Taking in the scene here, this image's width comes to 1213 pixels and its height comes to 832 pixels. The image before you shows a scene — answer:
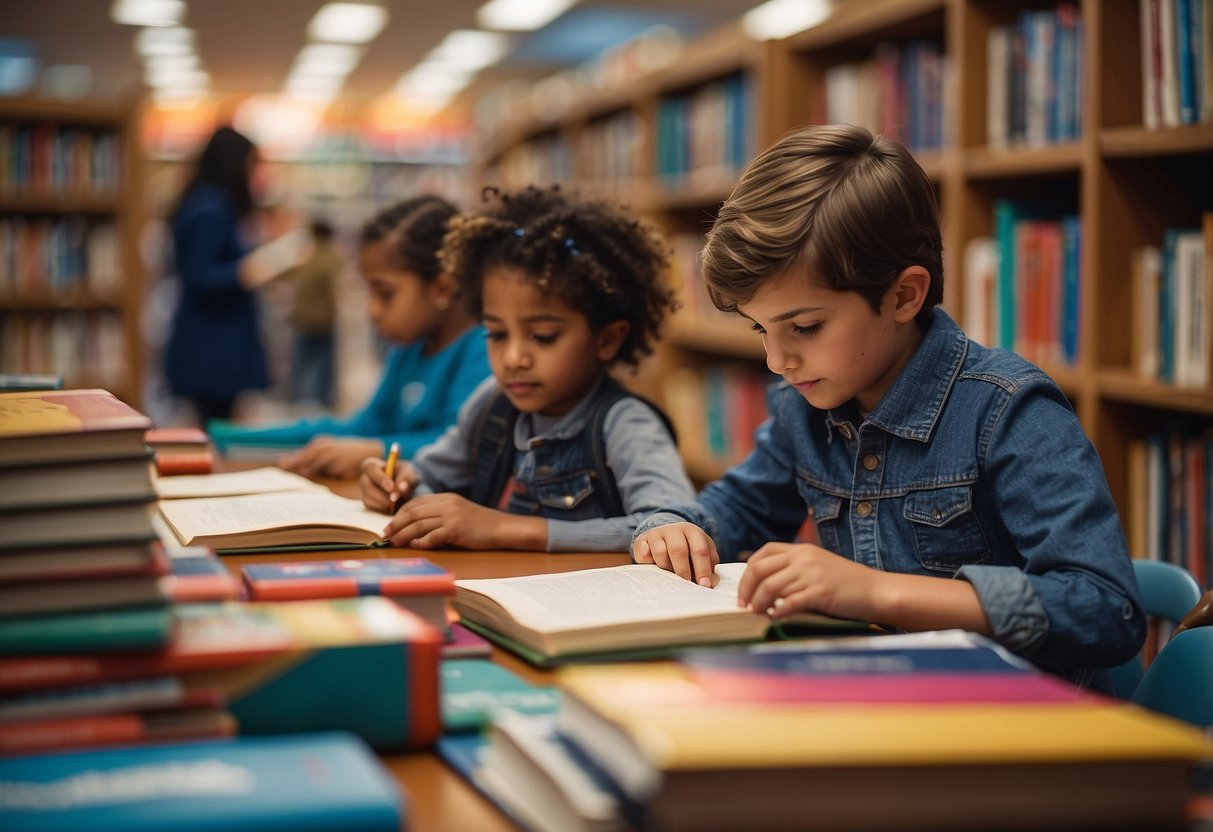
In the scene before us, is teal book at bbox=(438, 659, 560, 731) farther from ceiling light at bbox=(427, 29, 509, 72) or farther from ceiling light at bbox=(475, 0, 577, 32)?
ceiling light at bbox=(427, 29, 509, 72)

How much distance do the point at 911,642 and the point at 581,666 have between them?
260 millimetres

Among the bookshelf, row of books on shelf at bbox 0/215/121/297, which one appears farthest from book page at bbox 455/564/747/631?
row of books on shelf at bbox 0/215/121/297

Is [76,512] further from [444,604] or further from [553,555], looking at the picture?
[553,555]

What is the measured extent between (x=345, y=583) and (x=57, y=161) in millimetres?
5143

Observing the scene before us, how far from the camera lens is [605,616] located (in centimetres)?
98

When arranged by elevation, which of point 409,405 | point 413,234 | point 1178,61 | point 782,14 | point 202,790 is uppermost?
point 782,14

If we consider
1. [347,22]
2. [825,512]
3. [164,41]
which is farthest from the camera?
[164,41]

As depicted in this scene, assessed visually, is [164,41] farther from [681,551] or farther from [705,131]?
[681,551]

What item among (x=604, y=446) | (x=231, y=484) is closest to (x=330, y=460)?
(x=231, y=484)

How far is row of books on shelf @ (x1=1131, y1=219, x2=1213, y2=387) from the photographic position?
201 cm

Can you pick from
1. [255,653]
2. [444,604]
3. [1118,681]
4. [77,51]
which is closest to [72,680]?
[255,653]

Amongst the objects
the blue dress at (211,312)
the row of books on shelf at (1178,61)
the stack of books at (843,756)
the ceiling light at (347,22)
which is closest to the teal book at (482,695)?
the stack of books at (843,756)

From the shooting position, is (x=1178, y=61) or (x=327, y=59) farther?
(x=327, y=59)

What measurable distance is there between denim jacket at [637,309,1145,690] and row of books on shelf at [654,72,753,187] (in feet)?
7.81
